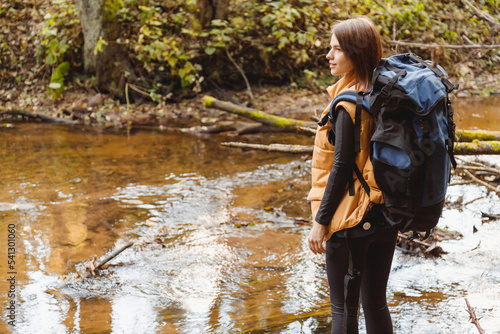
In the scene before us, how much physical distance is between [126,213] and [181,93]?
705 centimetres

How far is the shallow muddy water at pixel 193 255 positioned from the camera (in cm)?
329

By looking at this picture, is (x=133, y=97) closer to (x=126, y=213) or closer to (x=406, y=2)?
(x=126, y=213)

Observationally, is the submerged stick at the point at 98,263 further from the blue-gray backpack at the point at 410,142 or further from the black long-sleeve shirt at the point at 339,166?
the blue-gray backpack at the point at 410,142

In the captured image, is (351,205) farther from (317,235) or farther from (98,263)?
(98,263)

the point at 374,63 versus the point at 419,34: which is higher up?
the point at 419,34

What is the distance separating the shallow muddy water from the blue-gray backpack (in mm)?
1289

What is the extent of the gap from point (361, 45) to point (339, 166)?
59 centimetres

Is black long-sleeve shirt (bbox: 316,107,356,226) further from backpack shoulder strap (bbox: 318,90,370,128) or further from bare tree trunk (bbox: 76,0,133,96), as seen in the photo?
bare tree trunk (bbox: 76,0,133,96)

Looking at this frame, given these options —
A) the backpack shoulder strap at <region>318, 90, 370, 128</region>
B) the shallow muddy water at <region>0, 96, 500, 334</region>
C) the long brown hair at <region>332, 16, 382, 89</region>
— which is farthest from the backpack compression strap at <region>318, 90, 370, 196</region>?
the shallow muddy water at <region>0, 96, 500, 334</region>

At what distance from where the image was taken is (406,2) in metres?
12.8

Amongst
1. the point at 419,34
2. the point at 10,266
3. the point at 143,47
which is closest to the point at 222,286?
the point at 10,266

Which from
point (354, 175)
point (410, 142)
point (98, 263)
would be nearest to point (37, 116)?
point (98, 263)

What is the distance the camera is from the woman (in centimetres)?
226

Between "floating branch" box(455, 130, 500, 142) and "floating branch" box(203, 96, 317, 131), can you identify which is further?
"floating branch" box(203, 96, 317, 131)
